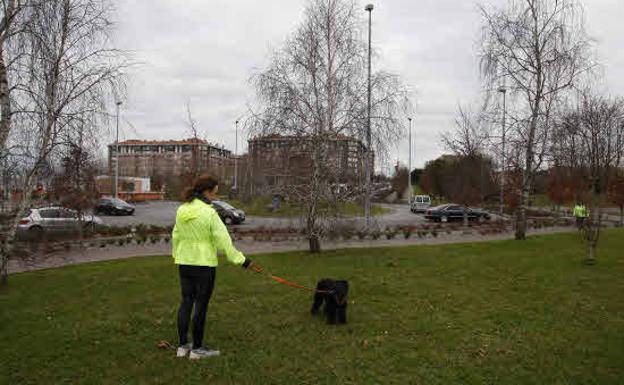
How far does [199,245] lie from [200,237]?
0.26 ft

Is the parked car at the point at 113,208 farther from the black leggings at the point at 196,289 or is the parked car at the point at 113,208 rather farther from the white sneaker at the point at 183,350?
the black leggings at the point at 196,289

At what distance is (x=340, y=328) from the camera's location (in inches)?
217

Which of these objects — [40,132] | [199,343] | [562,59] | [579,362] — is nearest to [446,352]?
[579,362]

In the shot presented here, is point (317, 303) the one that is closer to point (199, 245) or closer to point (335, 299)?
point (335, 299)

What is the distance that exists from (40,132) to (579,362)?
8441mm

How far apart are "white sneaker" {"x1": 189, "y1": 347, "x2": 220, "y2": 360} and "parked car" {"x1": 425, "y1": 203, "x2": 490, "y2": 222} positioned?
80.6 feet

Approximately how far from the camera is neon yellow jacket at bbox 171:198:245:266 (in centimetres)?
421

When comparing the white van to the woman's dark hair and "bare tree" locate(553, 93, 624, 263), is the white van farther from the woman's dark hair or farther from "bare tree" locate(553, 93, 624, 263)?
the woman's dark hair

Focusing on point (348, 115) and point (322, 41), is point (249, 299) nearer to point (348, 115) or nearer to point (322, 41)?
point (348, 115)

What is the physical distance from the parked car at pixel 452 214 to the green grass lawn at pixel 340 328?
17.5 meters

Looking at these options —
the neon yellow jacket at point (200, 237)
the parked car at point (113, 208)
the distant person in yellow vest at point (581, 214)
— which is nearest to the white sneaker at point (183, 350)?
the neon yellow jacket at point (200, 237)

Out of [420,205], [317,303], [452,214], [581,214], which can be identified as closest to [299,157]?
[317,303]

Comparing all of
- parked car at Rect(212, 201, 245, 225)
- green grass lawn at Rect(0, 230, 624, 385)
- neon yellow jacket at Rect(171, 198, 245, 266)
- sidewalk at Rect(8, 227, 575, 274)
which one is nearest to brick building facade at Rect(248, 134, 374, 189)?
green grass lawn at Rect(0, 230, 624, 385)

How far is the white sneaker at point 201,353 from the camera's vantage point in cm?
440
